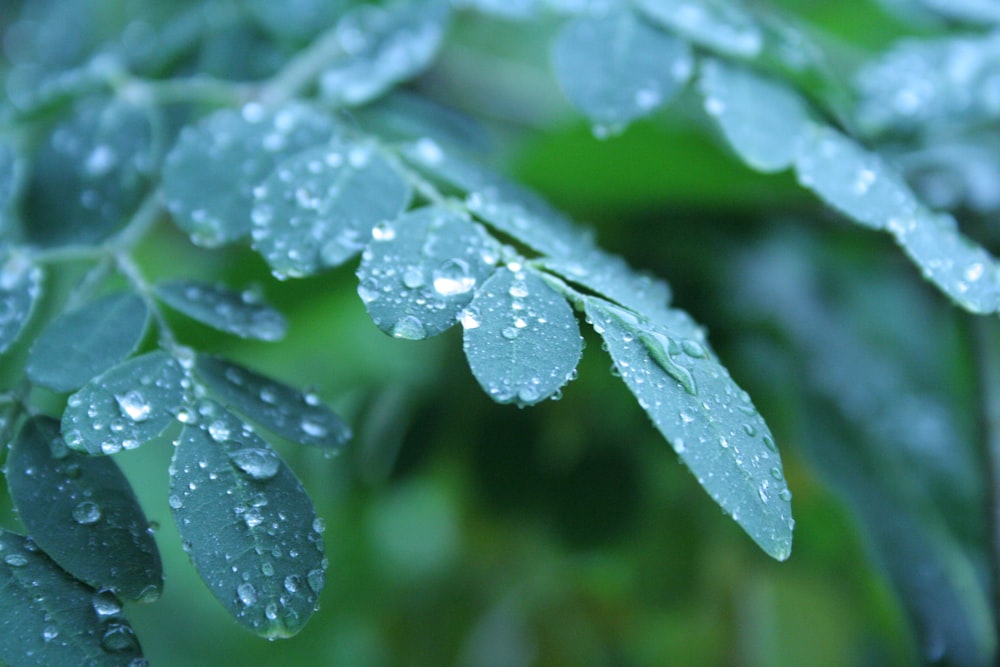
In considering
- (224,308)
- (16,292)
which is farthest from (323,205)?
Result: (16,292)

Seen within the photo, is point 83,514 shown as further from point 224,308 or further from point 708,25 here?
point 708,25

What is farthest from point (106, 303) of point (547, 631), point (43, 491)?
point (547, 631)

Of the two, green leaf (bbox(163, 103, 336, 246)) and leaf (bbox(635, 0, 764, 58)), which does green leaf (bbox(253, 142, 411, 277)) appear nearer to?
green leaf (bbox(163, 103, 336, 246))

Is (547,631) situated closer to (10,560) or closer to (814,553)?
(814,553)

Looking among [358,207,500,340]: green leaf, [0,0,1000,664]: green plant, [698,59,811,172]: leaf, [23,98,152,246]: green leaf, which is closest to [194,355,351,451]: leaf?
[0,0,1000,664]: green plant

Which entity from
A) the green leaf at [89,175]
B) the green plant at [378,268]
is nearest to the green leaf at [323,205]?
the green plant at [378,268]

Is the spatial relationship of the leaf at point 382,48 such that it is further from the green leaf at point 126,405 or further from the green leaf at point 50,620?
the green leaf at point 50,620

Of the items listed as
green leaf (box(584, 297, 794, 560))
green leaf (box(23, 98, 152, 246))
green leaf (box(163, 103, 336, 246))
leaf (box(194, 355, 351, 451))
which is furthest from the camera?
green leaf (box(23, 98, 152, 246))
